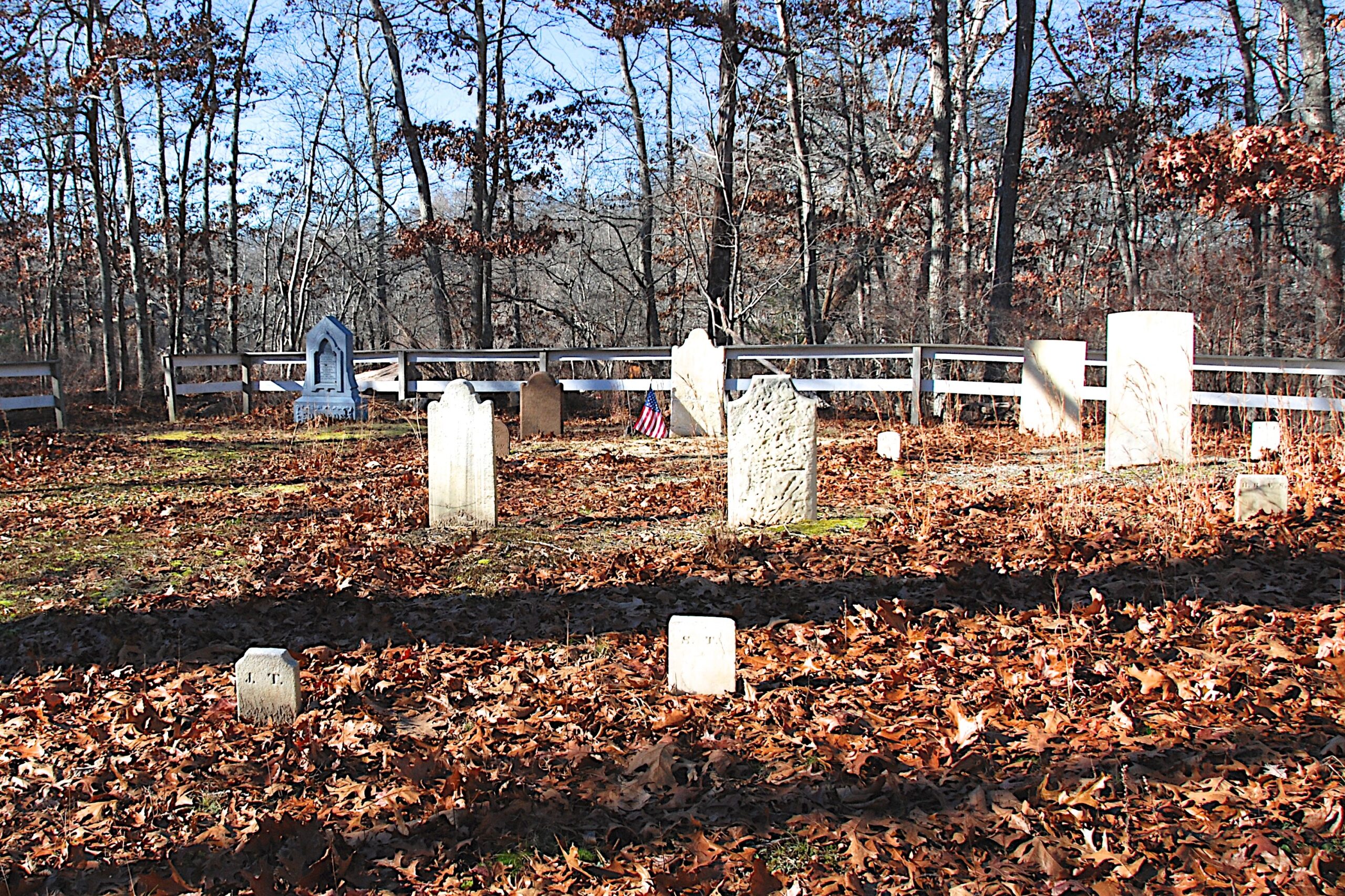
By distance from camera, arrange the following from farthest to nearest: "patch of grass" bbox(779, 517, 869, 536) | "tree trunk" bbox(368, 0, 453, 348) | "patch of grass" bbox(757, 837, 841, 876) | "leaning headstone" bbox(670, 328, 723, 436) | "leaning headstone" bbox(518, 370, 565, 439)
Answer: "tree trunk" bbox(368, 0, 453, 348)
"leaning headstone" bbox(670, 328, 723, 436)
"leaning headstone" bbox(518, 370, 565, 439)
"patch of grass" bbox(779, 517, 869, 536)
"patch of grass" bbox(757, 837, 841, 876)

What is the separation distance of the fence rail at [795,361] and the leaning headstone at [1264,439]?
84 cm

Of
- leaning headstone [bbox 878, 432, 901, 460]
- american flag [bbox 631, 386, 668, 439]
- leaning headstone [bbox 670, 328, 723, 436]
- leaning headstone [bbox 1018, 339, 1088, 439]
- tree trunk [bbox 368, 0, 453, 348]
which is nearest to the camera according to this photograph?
leaning headstone [bbox 878, 432, 901, 460]

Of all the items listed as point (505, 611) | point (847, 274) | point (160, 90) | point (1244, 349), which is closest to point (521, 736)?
point (505, 611)

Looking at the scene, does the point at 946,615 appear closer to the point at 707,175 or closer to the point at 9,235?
the point at 707,175

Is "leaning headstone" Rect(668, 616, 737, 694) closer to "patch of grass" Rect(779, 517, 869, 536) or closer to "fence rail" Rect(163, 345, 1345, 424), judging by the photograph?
"patch of grass" Rect(779, 517, 869, 536)

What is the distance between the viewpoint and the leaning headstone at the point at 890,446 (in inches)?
434

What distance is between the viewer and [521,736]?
183 inches

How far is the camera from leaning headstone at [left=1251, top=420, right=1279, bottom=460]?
378 inches

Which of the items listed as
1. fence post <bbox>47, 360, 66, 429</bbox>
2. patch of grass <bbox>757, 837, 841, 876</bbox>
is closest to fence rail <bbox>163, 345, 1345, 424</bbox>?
fence post <bbox>47, 360, 66, 429</bbox>

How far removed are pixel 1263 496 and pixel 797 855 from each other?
208 inches

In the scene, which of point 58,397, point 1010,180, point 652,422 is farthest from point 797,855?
point 1010,180

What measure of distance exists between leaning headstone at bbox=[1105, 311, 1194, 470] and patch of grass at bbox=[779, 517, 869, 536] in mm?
3154

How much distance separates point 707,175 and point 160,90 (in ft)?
48.3

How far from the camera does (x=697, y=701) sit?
4926 millimetres
